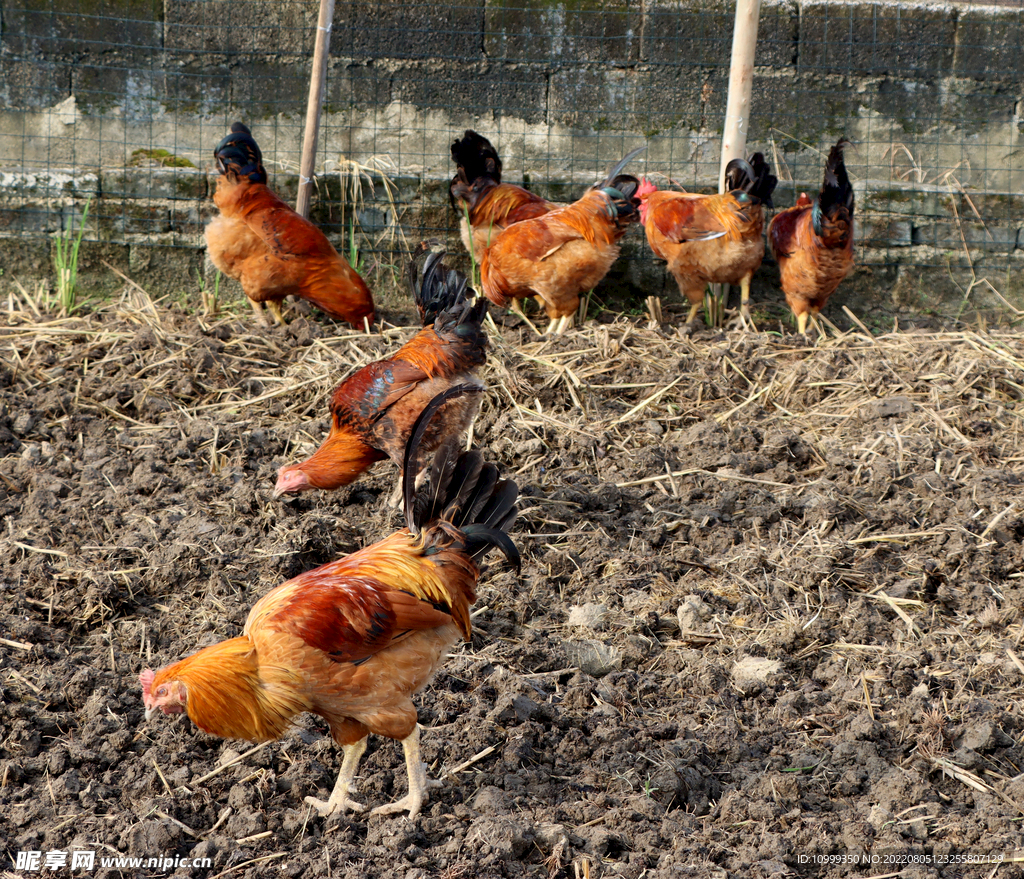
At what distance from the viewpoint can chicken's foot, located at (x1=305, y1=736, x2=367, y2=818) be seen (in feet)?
8.48

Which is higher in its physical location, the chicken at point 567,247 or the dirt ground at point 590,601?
the chicken at point 567,247

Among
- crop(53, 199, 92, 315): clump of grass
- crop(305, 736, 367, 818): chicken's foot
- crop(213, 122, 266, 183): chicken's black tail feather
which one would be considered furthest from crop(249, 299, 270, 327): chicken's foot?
crop(305, 736, 367, 818): chicken's foot

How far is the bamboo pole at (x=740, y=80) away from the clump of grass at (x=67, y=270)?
4414 mm

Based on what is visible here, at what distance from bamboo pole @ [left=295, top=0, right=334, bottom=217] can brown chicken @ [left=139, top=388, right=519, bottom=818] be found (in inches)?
156

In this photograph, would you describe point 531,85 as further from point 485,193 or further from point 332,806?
point 332,806

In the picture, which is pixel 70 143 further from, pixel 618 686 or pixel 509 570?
pixel 618 686

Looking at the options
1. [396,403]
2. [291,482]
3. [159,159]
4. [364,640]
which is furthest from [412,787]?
[159,159]

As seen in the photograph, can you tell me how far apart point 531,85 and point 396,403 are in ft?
13.5

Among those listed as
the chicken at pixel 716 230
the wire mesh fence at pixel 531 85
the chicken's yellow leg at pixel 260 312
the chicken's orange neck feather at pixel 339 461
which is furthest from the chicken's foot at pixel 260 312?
the chicken at pixel 716 230

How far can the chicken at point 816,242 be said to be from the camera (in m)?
5.64

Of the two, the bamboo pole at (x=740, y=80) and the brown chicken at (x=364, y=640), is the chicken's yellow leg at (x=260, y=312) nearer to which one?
the bamboo pole at (x=740, y=80)

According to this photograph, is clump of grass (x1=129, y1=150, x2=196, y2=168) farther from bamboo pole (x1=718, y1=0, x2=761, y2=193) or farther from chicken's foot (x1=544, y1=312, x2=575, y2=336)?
bamboo pole (x1=718, y1=0, x2=761, y2=193)

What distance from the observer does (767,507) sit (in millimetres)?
4121

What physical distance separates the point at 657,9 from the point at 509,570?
17.3 feet
